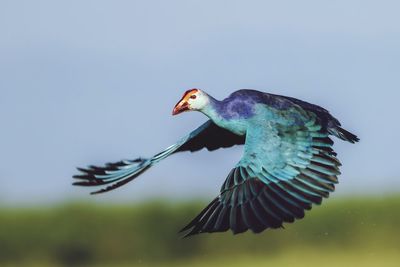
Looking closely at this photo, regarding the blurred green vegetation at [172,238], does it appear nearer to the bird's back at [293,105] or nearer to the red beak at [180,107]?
the bird's back at [293,105]

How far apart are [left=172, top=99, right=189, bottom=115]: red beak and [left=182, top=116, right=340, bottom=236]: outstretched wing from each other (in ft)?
2.83

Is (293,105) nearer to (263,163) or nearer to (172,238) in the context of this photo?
(263,163)

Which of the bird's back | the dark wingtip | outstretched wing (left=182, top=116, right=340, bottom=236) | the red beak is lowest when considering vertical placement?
outstretched wing (left=182, top=116, right=340, bottom=236)

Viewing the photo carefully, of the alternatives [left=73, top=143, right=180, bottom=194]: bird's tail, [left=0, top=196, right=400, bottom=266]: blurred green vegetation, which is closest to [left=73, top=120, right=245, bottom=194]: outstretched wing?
[left=73, top=143, right=180, bottom=194]: bird's tail

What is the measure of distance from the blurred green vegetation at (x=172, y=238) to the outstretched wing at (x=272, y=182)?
25.2ft

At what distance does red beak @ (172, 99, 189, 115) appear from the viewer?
1417 centimetres

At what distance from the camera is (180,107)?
1420 cm

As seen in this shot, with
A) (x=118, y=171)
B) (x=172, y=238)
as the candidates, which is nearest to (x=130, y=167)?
(x=118, y=171)

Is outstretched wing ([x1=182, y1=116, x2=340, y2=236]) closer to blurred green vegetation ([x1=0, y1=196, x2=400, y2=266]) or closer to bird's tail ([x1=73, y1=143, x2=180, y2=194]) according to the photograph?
bird's tail ([x1=73, y1=143, x2=180, y2=194])

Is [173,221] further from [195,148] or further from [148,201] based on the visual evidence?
[195,148]

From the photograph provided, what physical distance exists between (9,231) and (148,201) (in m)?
1.86

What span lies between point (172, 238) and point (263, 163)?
28.8ft

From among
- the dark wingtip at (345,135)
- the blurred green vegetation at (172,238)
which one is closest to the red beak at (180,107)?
the dark wingtip at (345,135)

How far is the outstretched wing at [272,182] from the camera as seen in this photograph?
511 inches
